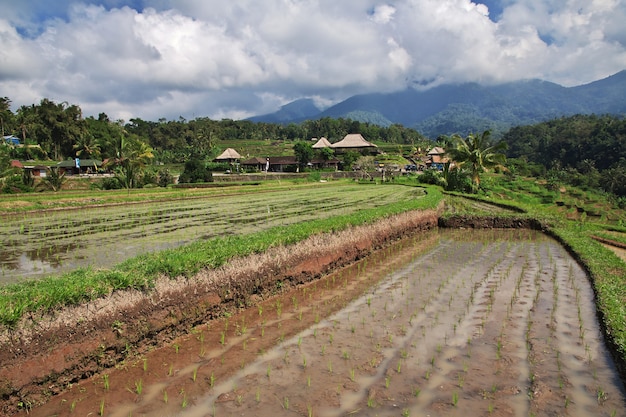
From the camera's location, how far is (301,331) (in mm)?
5473

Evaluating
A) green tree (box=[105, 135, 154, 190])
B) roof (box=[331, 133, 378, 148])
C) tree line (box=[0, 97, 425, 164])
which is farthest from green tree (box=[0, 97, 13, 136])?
roof (box=[331, 133, 378, 148])

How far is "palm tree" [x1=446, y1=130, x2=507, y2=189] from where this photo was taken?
26656mm

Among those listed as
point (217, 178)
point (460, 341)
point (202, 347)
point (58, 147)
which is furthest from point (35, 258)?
point (58, 147)

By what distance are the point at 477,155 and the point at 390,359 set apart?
2461 cm

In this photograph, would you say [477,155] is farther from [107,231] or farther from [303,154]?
[303,154]

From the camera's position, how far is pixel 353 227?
9938 mm

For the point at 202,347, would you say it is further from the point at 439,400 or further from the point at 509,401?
the point at 509,401

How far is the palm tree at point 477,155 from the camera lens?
2666 centimetres

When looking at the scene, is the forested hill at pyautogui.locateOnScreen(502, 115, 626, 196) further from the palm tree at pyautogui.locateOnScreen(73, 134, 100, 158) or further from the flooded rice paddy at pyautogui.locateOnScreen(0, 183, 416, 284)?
the palm tree at pyautogui.locateOnScreen(73, 134, 100, 158)

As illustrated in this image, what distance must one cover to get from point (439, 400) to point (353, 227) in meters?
6.30

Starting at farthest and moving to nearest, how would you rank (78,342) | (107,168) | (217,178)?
(107,168), (217,178), (78,342)

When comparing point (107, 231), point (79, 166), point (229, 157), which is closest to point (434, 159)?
point (229, 157)

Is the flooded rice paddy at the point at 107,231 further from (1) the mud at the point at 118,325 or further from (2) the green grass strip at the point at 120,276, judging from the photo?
(1) the mud at the point at 118,325

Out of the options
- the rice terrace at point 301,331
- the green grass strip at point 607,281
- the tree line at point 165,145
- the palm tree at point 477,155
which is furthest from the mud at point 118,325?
the tree line at point 165,145
